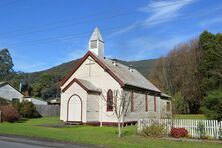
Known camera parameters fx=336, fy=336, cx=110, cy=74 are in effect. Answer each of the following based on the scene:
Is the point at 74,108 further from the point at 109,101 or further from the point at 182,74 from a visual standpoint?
the point at 182,74

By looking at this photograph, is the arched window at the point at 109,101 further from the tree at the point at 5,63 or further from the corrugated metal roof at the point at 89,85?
the tree at the point at 5,63

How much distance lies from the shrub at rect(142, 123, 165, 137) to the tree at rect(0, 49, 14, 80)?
10433 cm

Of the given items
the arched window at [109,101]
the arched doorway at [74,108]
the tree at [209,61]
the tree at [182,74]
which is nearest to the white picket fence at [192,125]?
the arched window at [109,101]

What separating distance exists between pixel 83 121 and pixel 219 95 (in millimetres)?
13848

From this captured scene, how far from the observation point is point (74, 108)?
114 feet

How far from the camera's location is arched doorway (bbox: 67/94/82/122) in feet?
112

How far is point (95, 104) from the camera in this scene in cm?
3522

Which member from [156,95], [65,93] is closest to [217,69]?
[156,95]

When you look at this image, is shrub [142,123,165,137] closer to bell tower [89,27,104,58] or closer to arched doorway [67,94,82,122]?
arched doorway [67,94,82,122]

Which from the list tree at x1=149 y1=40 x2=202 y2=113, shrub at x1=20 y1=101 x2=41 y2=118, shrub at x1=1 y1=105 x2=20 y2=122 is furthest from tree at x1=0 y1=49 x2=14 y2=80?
shrub at x1=1 y1=105 x2=20 y2=122

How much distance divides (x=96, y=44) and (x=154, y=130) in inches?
687

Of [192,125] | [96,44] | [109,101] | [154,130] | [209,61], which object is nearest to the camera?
[192,125]

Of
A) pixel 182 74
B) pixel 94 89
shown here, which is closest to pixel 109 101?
pixel 94 89

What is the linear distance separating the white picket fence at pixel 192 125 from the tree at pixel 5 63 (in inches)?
4074
